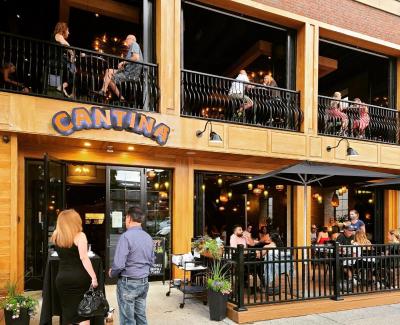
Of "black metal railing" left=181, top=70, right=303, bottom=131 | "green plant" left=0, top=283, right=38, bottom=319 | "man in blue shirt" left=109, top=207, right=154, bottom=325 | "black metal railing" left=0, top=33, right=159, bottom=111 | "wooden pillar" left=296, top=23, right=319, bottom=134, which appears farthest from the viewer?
"wooden pillar" left=296, top=23, right=319, bottom=134

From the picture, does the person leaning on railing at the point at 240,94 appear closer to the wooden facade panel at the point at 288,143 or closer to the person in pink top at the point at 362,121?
the wooden facade panel at the point at 288,143

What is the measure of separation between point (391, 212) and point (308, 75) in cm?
580

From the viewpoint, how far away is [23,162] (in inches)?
319

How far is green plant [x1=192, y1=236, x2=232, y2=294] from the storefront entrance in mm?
2177

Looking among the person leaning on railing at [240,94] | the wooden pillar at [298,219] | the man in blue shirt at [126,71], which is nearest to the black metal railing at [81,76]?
the man in blue shirt at [126,71]

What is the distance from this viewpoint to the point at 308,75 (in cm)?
1073

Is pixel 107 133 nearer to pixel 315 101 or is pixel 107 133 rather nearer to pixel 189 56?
pixel 315 101

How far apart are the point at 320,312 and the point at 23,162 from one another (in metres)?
6.55

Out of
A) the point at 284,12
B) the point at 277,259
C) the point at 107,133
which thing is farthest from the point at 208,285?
the point at 284,12

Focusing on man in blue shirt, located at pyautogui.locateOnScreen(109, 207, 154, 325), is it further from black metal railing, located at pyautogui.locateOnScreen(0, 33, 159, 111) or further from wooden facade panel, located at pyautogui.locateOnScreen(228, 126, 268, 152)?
wooden facade panel, located at pyautogui.locateOnScreen(228, 126, 268, 152)

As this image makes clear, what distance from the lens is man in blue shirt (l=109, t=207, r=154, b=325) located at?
478cm

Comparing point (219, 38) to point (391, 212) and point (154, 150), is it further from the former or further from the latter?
point (391, 212)

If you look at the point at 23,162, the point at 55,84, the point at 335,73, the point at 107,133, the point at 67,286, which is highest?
the point at 335,73

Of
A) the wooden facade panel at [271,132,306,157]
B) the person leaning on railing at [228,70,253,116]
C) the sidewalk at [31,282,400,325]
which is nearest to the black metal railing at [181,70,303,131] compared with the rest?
the person leaning on railing at [228,70,253,116]
